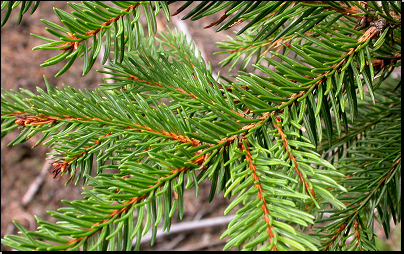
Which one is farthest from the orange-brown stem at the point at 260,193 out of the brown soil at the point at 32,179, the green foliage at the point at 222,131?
the brown soil at the point at 32,179

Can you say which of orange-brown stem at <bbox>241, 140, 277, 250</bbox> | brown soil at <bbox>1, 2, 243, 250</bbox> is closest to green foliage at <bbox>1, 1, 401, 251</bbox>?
orange-brown stem at <bbox>241, 140, 277, 250</bbox>

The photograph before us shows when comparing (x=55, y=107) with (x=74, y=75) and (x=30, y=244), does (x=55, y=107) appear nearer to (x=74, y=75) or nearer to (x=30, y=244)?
(x=30, y=244)

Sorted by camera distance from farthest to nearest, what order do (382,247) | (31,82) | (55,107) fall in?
1. (31,82)
2. (382,247)
3. (55,107)

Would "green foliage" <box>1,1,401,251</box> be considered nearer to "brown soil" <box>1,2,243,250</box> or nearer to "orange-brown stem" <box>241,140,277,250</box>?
"orange-brown stem" <box>241,140,277,250</box>

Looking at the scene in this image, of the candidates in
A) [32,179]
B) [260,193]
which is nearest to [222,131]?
[260,193]

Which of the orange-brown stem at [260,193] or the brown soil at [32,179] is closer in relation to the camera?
the orange-brown stem at [260,193]

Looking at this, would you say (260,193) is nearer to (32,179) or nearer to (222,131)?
(222,131)

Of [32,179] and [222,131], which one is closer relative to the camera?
[222,131]

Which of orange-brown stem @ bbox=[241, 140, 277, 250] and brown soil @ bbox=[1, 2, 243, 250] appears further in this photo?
brown soil @ bbox=[1, 2, 243, 250]

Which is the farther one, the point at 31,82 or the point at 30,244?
the point at 31,82

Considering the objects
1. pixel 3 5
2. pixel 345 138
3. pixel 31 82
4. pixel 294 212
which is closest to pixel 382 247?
pixel 345 138

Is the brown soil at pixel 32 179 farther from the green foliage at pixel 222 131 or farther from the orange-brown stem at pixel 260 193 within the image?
the orange-brown stem at pixel 260 193
